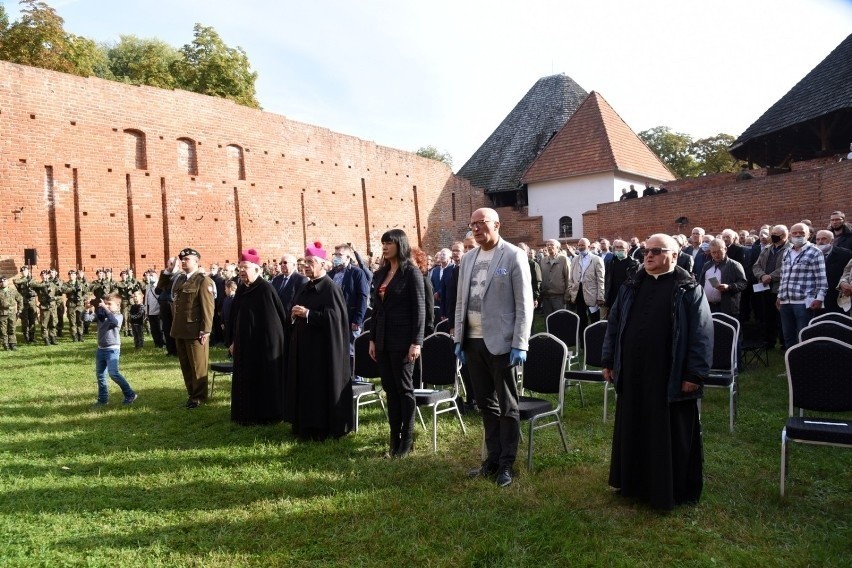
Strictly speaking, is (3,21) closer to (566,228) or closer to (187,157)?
(187,157)

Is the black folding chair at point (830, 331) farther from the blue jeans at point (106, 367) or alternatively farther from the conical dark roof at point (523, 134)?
the conical dark roof at point (523, 134)

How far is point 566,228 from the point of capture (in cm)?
3077

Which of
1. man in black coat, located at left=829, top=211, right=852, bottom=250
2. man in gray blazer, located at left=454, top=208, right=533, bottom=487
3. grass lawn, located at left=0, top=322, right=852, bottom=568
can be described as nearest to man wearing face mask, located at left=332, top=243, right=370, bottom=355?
grass lawn, located at left=0, top=322, right=852, bottom=568

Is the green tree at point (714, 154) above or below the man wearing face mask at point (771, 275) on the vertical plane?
above

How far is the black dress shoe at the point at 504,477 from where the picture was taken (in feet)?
15.3

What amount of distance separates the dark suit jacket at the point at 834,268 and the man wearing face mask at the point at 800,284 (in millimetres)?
784

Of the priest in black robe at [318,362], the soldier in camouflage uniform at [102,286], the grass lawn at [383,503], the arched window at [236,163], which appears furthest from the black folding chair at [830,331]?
the arched window at [236,163]

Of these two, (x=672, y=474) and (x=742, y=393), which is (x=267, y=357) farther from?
(x=742, y=393)

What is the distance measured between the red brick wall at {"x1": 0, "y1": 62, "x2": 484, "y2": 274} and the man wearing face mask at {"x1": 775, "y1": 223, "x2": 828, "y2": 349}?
1971 cm

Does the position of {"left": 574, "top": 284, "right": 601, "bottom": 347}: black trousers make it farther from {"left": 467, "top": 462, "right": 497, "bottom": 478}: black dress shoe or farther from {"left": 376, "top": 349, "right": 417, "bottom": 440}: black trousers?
{"left": 467, "top": 462, "right": 497, "bottom": 478}: black dress shoe

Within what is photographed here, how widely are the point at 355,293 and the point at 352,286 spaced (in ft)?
0.69

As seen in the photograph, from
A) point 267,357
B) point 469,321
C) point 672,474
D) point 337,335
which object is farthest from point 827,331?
point 267,357

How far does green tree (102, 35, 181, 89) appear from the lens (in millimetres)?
30766

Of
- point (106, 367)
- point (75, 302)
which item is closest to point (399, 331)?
point (106, 367)
